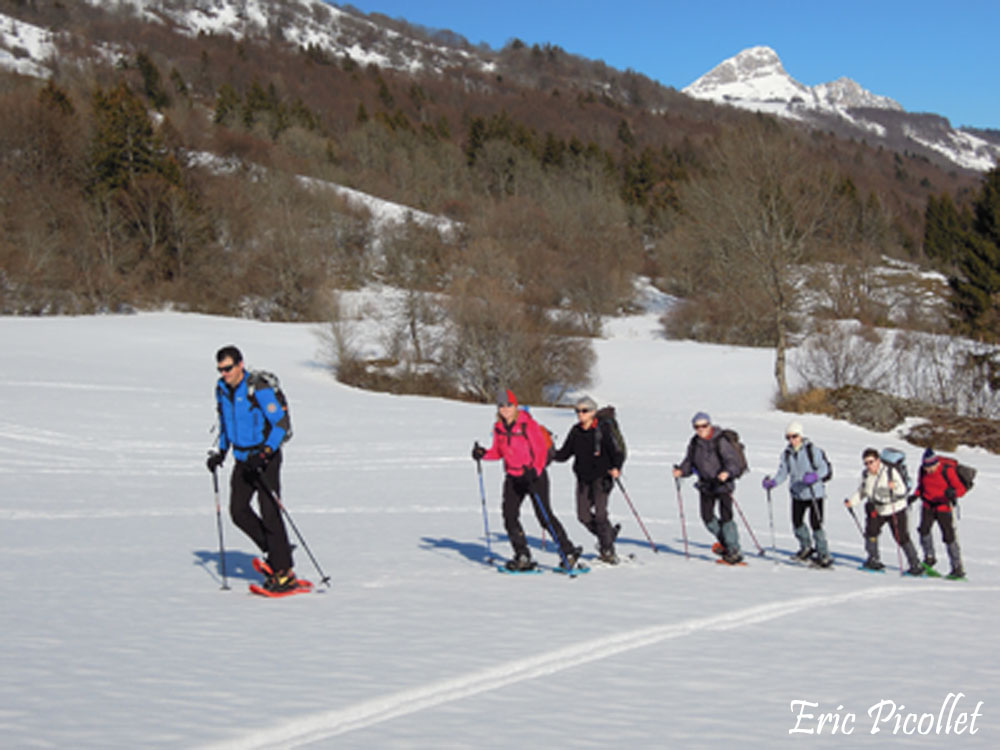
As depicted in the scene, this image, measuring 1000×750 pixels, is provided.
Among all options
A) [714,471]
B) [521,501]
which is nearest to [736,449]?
[714,471]

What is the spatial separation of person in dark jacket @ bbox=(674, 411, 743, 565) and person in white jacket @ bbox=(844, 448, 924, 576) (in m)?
1.80

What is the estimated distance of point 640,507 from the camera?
16109 millimetres

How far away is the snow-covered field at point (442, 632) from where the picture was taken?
4715 millimetres

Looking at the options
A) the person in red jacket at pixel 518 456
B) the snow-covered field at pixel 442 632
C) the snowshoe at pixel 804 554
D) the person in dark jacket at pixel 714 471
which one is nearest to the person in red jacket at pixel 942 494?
Result: the snow-covered field at pixel 442 632

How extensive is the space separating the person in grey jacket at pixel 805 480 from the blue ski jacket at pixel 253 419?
6132 mm

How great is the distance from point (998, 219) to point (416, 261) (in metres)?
36.1

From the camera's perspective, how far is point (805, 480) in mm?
10602

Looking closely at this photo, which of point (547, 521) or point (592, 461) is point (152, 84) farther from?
point (547, 521)

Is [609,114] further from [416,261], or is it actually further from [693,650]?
[693,650]

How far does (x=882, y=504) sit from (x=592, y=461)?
4455 millimetres

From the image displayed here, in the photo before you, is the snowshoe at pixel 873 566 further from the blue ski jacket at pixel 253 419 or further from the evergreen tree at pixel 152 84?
the evergreen tree at pixel 152 84

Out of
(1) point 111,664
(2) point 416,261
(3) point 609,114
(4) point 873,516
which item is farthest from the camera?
(3) point 609,114

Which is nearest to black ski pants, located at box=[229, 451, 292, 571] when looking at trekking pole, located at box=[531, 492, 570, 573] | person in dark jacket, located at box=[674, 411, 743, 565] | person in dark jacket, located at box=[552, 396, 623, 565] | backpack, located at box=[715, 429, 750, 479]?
trekking pole, located at box=[531, 492, 570, 573]

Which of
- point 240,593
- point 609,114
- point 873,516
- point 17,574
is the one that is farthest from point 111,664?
point 609,114
